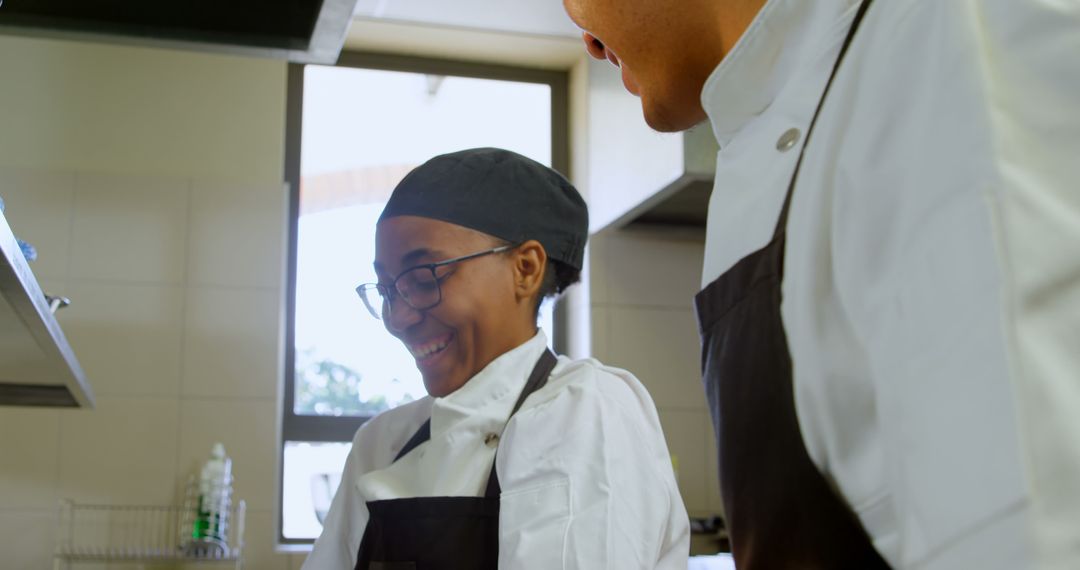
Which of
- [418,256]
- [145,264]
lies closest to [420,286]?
[418,256]

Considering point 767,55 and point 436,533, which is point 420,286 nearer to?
point 436,533

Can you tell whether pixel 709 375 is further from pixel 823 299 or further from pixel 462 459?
pixel 462 459

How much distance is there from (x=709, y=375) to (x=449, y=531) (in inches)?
23.1

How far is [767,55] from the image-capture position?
564 mm

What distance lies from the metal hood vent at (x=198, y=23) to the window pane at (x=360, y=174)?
1229mm

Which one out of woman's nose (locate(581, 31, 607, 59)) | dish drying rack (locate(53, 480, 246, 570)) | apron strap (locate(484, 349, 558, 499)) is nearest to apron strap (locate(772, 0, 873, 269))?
woman's nose (locate(581, 31, 607, 59))

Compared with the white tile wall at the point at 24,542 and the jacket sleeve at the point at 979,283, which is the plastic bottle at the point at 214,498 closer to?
the white tile wall at the point at 24,542

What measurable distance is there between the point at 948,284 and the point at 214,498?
2364 mm

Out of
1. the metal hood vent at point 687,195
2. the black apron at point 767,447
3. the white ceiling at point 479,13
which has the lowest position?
the black apron at point 767,447

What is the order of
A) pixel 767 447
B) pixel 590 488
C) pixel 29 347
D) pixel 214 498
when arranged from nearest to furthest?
pixel 767 447
pixel 590 488
pixel 29 347
pixel 214 498

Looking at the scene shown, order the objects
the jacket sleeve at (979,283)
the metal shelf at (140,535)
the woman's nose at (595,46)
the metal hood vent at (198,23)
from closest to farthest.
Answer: the jacket sleeve at (979,283) < the woman's nose at (595,46) < the metal hood vent at (198,23) < the metal shelf at (140,535)

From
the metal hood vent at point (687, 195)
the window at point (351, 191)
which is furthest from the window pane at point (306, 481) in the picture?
the metal hood vent at point (687, 195)

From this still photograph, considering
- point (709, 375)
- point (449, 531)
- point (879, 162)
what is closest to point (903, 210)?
point (879, 162)

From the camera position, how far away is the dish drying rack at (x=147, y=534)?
2.48 meters
